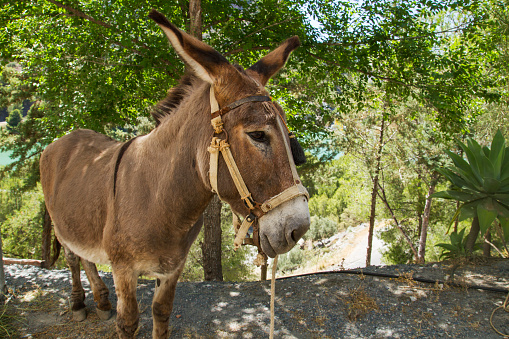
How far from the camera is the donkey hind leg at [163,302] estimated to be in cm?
271

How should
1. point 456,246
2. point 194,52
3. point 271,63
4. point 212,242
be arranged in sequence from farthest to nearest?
1. point 212,242
2. point 456,246
3. point 271,63
4. point 194,52

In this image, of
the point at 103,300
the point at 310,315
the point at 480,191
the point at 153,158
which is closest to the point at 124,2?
the point at 153,158

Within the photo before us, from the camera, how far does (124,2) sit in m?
5.40

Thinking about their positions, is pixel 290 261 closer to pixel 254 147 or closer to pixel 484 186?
pixel 484 186

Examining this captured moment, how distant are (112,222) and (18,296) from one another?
12.5 feet

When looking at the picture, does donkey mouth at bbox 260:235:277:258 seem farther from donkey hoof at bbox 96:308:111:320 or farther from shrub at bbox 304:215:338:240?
shrub at bbox 304:215:338:240

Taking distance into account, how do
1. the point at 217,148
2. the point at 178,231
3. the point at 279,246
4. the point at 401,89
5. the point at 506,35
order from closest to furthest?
1. the point at 279,246
2. the point at 217,148
3. the point at 178,231
4. the point at 506,35
5. the point at 401,89

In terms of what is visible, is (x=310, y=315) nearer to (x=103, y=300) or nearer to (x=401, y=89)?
(x=103, y=300)

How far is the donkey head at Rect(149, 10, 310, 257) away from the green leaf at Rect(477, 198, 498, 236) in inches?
152

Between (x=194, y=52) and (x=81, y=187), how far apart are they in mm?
1955

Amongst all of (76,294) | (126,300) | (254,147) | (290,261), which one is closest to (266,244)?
(254,147)

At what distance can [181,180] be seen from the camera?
207cm

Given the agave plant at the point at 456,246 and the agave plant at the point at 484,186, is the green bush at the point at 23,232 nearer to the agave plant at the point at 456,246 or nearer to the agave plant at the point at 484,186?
the agave plant at the point at 456,246

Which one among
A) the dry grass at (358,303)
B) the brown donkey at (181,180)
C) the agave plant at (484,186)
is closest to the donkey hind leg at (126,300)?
the brown donkey at (181,180)
